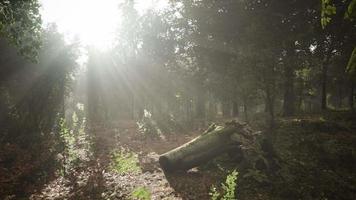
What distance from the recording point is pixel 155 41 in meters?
40.2

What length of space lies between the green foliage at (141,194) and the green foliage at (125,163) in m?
2.62

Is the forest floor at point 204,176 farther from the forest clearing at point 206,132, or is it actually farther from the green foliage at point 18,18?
the green foliage at point 18,18

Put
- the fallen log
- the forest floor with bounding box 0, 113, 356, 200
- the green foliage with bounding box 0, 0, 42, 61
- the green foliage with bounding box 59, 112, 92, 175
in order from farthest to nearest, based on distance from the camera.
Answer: the green foliage with bounding box 59, 112, 92, 175
the fallen log
the forest floor with bounding box 0, 113, 356, 200
the green foliage with bounding box 0, 0, 42, 61

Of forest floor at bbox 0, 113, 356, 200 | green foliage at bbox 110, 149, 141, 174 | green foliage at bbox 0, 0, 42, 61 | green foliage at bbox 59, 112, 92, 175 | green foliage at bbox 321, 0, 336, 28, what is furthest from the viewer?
green foliage at bbox 59, 112, 92, 175

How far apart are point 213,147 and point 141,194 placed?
3.93 meters

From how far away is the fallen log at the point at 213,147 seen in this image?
11.3 meters

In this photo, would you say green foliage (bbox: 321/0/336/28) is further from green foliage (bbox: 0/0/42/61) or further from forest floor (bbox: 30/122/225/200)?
green foliage (bbox: 0/0/42/61)

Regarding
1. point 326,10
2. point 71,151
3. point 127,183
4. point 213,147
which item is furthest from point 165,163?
point 326,10

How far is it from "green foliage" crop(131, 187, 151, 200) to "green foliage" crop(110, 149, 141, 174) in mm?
2616

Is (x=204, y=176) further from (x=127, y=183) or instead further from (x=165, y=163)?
(x=127, y=183)

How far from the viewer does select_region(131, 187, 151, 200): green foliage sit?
28.9 feet

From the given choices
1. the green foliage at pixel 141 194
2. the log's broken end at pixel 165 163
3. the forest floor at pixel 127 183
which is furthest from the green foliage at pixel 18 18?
the log's broken end at pixel 165 163

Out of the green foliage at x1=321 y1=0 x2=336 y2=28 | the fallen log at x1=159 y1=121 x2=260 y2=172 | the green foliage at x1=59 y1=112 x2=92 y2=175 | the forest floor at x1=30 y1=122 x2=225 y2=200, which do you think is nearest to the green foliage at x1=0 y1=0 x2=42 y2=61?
the forest floor at x1=30 y1=122 x2=225 y2=200

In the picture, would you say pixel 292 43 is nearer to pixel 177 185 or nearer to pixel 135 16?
pixel 177 185
